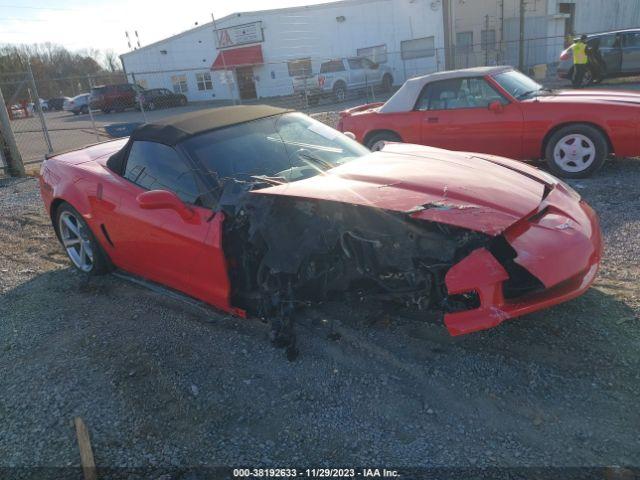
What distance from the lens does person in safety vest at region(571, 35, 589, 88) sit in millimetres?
14102

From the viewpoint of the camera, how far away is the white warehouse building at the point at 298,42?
2530 cm

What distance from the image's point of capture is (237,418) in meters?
2.59

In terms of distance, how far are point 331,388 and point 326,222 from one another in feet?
3.26

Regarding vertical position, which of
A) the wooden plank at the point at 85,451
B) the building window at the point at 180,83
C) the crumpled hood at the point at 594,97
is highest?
the building window at the point at 180,83

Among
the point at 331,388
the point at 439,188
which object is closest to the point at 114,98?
the point at 439,188

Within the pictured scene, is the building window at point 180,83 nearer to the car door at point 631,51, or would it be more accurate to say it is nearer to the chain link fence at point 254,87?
the chain link fence at point 254,87

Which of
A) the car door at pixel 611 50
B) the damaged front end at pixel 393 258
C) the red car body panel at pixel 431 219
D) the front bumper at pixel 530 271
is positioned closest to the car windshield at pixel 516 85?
the red car body panel at pixel 431 219

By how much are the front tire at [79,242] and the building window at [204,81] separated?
30.0 m

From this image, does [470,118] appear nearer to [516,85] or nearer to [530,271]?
[516,85]

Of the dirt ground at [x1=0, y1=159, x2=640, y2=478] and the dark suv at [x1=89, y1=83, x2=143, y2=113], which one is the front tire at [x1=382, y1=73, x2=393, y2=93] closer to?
the dark suv at [x1=89, y1=83, x2=143, y2=113]

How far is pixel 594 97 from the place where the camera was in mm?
6125

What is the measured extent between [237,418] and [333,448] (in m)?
→ 0.58

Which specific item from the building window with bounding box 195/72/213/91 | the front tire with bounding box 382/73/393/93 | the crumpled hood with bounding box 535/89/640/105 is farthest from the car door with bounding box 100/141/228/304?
the building window with bounding box 195/72/213/91

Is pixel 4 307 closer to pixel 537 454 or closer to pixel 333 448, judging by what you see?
pixel 333 448
